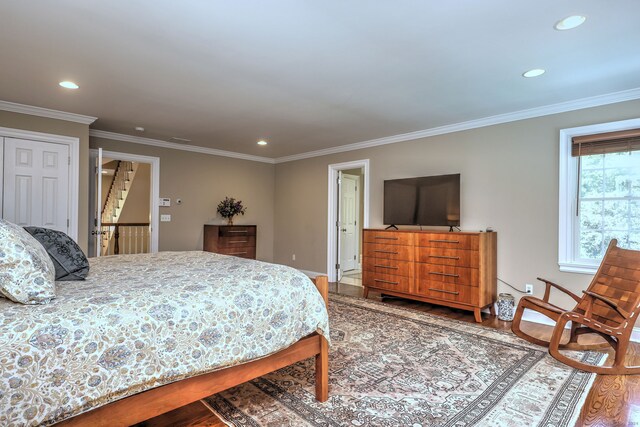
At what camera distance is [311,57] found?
8.50 feet

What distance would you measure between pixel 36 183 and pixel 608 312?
585 centimetres

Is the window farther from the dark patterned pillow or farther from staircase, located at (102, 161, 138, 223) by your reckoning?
staircase, located at (102, 161, 138, 223)

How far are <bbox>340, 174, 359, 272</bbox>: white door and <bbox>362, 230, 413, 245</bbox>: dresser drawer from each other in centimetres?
159

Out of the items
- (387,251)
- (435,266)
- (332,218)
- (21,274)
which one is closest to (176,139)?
(332,218)

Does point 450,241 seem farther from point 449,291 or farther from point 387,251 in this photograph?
point 387,251

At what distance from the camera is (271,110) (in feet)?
12.7

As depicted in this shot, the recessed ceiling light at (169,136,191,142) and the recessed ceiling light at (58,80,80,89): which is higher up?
the recessed ceiling light at (58,80,80,89)

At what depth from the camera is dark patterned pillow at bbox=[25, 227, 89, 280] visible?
1.85m

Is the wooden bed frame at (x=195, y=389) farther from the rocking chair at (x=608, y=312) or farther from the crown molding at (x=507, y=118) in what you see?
the crown molding at (x=507, y=118)

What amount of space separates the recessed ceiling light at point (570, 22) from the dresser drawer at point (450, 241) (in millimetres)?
2161

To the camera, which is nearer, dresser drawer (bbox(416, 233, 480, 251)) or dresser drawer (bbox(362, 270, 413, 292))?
dresser drawer (bbox(416, 233, 480, 251))

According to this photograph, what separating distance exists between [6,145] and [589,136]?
6.23 metres

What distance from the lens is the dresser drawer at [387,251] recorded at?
438 centimetres

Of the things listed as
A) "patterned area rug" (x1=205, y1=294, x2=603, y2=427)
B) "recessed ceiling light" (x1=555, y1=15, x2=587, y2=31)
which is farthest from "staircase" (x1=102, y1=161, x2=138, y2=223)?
"recessed ceiling light" (x1=555, y1=15, x2=587, y2=31)
